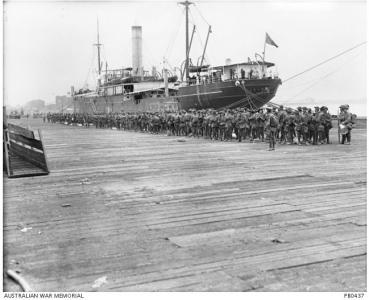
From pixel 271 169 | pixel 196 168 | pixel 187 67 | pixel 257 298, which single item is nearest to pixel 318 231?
pixel 257 298

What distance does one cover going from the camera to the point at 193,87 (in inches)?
1401

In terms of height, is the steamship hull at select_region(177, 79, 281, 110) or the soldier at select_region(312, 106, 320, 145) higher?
the steamship hull at select_region(177, 79, 281, 110)

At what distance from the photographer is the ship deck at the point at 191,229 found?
402 cm

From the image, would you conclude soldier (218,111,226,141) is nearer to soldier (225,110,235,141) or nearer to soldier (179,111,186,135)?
soldier (225,110,235,141)

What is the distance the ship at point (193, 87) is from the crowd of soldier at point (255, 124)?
22.3 ft

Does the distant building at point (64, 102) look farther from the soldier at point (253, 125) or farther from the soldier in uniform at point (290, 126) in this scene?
the soldier in uniform at point (290, 126)

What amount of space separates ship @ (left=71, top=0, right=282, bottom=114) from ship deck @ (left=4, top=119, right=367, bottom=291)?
18313 millimetres

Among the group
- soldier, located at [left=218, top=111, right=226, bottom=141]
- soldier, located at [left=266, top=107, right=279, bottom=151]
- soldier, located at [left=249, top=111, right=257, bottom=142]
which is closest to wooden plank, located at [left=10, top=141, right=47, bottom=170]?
soldier, located at [left=266, top=107, right=279, bottom=151]

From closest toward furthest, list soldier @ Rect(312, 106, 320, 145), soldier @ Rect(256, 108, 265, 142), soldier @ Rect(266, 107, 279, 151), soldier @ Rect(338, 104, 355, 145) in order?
soldier @ Rect(266, 107, 279, 151) → soldier @ Rect(338, 104, 355, 145) → soldier @ Rect(312, 106, 320, 145) → soldier @ Rect(256, 108, 265, 142)

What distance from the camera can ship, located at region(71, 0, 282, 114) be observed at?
32.2 m

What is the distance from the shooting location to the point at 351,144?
15.5 meters

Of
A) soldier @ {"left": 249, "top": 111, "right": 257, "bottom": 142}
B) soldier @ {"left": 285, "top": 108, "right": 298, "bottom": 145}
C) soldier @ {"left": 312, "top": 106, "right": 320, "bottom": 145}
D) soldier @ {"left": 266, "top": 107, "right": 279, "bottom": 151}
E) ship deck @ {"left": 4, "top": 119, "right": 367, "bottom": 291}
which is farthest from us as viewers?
soldier @ {"left": 249, "top": 111, "right": 257, "bottom": 142}

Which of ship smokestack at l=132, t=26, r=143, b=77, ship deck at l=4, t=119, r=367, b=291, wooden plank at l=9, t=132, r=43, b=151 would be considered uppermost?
ship smokestack at l=132, t=26, r=143, b=77

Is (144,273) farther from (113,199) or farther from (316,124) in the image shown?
(316,124)
